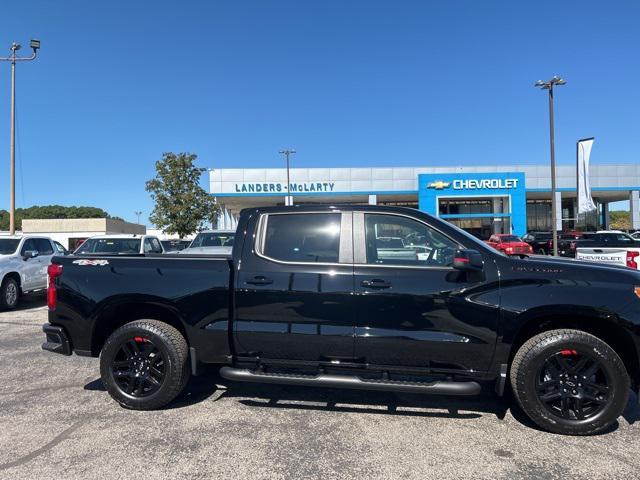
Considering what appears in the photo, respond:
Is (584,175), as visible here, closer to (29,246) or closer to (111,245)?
(111,245)

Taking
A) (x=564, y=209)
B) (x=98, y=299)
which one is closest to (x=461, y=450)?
(x=98, y=299)

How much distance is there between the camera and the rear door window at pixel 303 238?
4.21m

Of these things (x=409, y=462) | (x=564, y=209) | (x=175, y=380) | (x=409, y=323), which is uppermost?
(x=564, y=209)

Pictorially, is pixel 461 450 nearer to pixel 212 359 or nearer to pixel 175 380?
pixel 212 359

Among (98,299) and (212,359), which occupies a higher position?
(98,299)

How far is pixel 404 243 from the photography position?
166 inches

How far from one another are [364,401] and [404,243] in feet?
5.31

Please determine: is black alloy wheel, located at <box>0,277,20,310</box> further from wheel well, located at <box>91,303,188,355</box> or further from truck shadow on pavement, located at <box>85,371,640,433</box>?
wheel well, located at <box>91,303,188,355</box>

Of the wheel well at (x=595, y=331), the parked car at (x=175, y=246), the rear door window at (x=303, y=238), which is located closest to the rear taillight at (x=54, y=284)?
the rear door window at (x=303, y=238)

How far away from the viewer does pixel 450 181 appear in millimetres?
39531

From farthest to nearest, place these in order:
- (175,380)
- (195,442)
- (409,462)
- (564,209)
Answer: (564,209), (175,380), (195,442), (409,462)

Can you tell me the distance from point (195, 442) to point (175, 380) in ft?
2.39

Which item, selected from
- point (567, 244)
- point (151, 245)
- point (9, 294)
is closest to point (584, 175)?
point (567, 244)

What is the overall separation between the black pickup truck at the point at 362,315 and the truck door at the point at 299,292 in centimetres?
1
